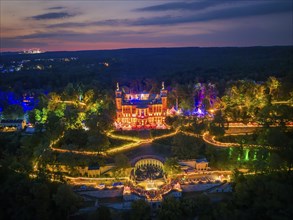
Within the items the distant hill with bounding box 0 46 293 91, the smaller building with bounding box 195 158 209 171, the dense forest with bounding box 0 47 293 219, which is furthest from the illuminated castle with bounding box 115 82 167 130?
the distant hill with bounding box 0 46 293 91

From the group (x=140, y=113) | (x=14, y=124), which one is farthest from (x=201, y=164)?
(x=14, y=124)

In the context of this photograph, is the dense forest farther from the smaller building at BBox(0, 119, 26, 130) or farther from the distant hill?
the distant hill

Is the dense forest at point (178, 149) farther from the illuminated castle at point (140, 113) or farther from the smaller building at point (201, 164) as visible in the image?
the illuminated castle at point (140, 113)

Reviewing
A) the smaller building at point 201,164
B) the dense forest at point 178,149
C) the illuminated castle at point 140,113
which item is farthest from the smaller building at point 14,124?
the smaller building at point 201,164

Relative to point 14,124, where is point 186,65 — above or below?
above

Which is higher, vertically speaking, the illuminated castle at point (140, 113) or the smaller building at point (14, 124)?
the illuminated castle at point (140, 113)

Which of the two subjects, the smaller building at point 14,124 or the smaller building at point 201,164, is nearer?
the smaller building at point 201,164

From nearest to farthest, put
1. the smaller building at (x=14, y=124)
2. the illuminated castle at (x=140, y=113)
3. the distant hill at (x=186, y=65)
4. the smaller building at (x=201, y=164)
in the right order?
the smaller building at (x=201, y=164) → the illuminated castle at (x=140, y=113) → the smaller building at (x=14, y=124) → the distant hill at (x=186, y=65)

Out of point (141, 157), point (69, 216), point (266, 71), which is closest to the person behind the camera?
point (69, 216)

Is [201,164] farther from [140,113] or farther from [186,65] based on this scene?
[186,65]

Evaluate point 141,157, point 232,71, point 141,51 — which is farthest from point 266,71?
point 141,51

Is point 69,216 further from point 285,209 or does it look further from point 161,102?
point 161,102
